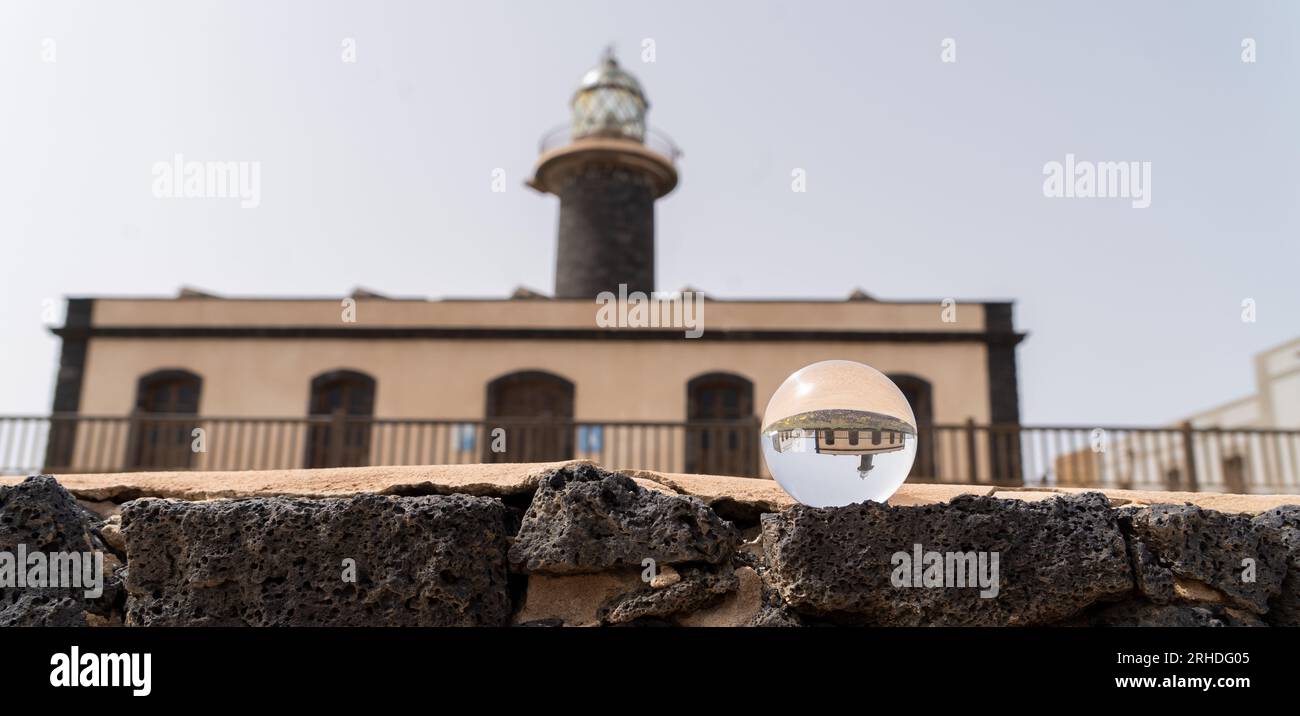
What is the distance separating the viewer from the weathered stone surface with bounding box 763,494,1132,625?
7.43 ft

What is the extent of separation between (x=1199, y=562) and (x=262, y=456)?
14886 millimetres

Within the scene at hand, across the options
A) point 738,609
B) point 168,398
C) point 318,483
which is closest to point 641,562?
point 738,609

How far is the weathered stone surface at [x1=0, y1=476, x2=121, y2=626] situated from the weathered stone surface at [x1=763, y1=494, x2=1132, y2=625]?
1.64 meters

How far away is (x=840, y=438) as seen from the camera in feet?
7.89

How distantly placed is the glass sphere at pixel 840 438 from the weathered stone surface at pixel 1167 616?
55 centimetres

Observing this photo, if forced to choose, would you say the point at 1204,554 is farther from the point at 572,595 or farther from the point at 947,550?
the point at 572,595

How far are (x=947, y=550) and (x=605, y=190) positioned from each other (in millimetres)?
18410

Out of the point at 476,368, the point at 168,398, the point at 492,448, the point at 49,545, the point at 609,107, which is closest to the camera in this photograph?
the point at 49,545

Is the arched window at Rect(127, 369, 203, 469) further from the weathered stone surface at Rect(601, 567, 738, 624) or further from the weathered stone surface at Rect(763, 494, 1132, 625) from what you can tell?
the weathered stone surface at Rect(763, 494, 1132, 625)

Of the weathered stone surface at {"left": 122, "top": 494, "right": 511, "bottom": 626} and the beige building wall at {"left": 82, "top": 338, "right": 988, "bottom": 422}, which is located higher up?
the beige building wall at {"left": 82, "top": 338, "right": 988, "bottom": 422}

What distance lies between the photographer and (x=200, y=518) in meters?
2.38

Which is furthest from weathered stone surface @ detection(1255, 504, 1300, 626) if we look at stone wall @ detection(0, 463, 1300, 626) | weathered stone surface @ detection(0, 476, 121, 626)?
weathered stone surface @ detection(0, 476, 121, 626)
